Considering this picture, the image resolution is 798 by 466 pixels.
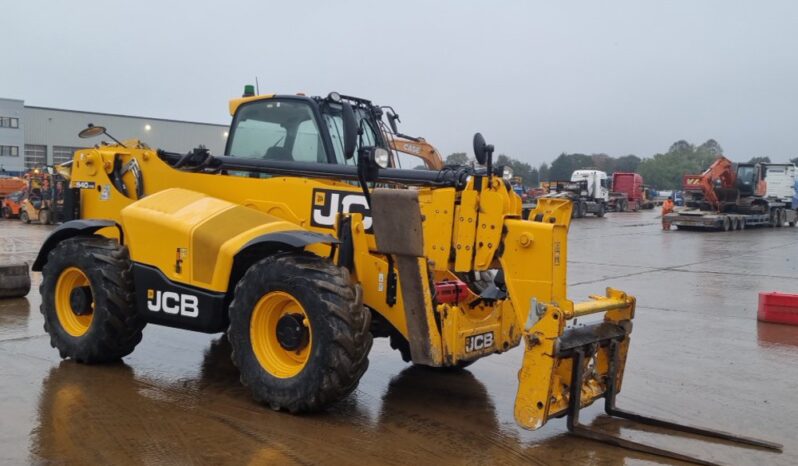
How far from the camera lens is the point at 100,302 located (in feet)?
21.0

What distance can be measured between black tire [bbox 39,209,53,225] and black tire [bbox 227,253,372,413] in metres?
28.3

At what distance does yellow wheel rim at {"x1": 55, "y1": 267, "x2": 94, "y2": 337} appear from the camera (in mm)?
6863

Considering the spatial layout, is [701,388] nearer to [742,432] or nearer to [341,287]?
[742,432]

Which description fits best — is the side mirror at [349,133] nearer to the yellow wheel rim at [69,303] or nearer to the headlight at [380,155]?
the headlight at [380,155]

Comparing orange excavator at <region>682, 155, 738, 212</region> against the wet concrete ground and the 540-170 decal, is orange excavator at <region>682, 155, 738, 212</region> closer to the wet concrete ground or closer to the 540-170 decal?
the wet concrete ground

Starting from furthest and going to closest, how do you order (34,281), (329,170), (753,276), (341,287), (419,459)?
1. (753,276)
2. (34,281)
3. (329,170)
4. (341,287)
5. (419,459)

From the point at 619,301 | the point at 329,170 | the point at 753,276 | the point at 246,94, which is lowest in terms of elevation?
the point at 753,276

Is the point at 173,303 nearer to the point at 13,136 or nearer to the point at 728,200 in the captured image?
the point at 728,200

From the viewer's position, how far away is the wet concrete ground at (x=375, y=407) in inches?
187

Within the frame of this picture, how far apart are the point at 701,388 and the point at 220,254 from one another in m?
4.26

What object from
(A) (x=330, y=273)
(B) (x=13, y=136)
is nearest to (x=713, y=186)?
(A) (x=330, y=273)

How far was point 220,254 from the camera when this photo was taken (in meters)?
5.76

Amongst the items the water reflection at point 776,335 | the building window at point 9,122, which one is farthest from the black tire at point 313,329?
the building window at point 9,122

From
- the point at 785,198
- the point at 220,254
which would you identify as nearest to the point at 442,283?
the point at 220,254
